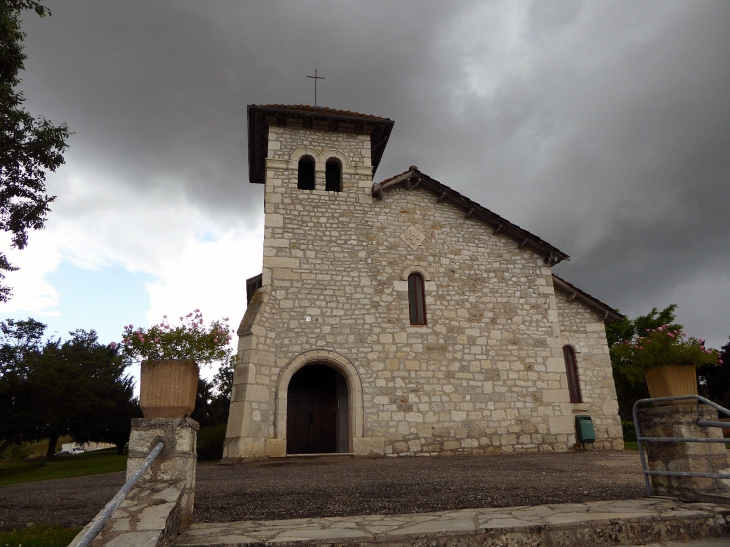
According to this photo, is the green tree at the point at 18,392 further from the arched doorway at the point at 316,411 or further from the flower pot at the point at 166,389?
the flower pot at the point at 166,389

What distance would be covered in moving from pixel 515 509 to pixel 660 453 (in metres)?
1.95

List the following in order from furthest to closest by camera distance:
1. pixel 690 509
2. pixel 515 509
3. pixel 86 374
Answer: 1. pixel 86 374
2. pixel 515 509
3. pixel 690 509

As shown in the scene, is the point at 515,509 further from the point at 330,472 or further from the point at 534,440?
the point at 534,440

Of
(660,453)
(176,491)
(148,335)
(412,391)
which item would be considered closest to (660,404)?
(660,453)

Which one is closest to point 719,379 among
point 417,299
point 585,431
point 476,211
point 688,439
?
point 585,431

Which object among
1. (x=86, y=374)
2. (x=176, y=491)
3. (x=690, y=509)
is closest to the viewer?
(x=176, y=491)

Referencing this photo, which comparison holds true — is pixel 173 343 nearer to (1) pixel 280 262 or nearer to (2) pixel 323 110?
(1) pixel 280 262

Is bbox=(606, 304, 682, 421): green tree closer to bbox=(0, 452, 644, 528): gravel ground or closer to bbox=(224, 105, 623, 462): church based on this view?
bbox=(224, 105, 623, 462): church

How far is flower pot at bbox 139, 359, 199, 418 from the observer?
424cm

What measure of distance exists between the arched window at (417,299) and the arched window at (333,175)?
3.48 m

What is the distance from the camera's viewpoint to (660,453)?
5.23 m

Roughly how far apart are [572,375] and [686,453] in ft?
36.8

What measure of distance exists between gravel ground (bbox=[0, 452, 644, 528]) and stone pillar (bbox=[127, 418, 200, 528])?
0.85m

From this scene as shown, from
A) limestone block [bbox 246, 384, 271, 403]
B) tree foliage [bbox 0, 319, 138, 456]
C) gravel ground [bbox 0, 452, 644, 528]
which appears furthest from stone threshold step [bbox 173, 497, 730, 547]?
tree foliage [bbox 0, 319, 138, 456]
